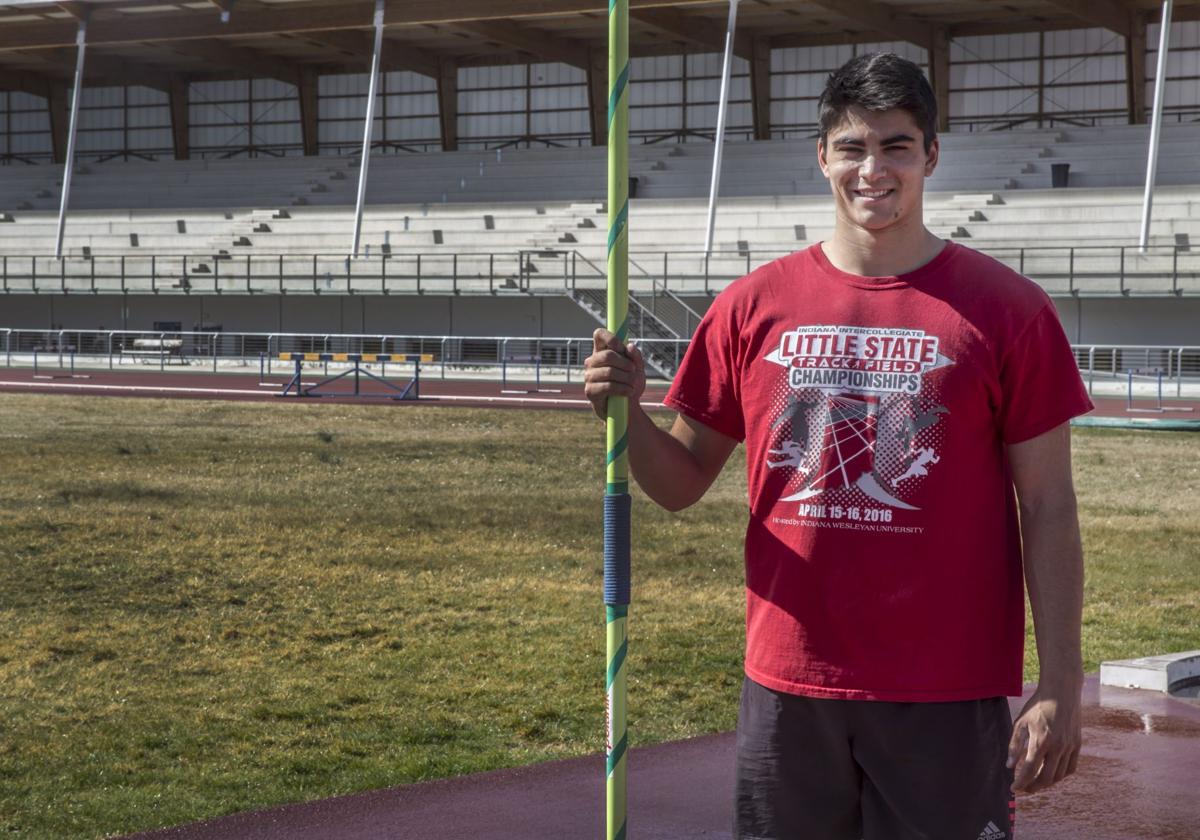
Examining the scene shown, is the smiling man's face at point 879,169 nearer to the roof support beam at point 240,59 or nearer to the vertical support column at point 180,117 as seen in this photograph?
the roof support beam at point 240,59

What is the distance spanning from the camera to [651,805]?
5.59 meters

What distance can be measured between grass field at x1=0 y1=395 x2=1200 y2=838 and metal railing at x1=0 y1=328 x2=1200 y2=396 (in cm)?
1745

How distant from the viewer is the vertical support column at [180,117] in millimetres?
57500

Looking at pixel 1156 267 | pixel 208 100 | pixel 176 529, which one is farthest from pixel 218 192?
pixel 176 529

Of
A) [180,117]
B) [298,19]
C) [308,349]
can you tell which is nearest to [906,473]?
[308,349]

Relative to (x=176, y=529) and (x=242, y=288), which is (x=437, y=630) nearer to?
(x=176, y=529)

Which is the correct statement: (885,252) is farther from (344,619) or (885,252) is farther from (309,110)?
(309,110)

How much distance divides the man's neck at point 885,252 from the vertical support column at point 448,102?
51494 millimetres

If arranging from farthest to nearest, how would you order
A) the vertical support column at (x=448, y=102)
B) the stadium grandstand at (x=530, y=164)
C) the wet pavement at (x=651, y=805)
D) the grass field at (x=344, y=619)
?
the vertical support column at (x=448, y=102)
the stadium grandstand at (x=530, y=164)
the grass field at (x=344, y=619)
the wet pavement at (x=651, y=805)

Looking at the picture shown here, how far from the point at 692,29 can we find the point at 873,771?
45.2 metres

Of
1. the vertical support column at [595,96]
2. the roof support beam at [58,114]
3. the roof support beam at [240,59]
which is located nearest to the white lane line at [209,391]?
the roof support beam at [240,59]

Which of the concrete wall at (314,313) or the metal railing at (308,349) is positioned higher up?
the concrete wall at (314,313)

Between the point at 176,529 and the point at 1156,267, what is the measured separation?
2836cm

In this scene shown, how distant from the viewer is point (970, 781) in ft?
9.94
